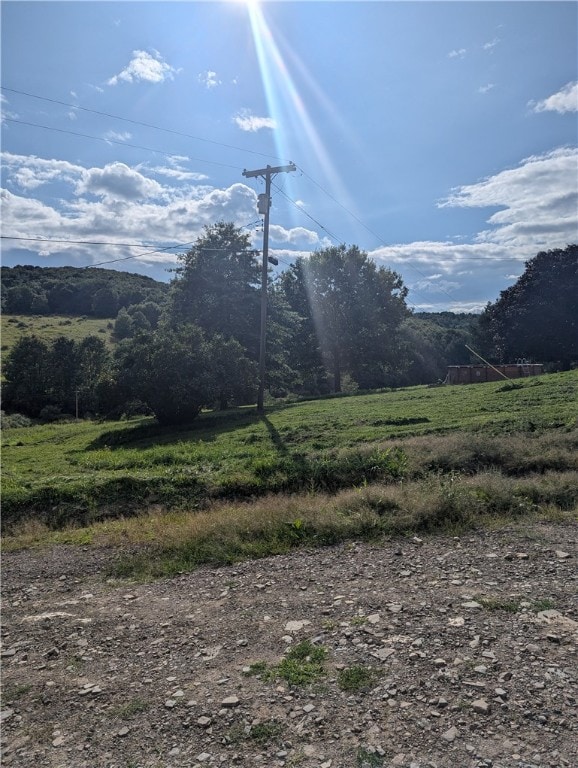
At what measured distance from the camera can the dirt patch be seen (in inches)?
126

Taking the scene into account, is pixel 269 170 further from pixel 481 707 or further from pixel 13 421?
pixel 13 421

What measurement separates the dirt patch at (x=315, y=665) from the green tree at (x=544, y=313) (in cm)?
3539

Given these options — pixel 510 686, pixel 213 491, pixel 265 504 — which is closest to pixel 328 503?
pixel 265 504

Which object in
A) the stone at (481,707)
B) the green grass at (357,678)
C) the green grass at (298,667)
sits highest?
the stone at (481,707)

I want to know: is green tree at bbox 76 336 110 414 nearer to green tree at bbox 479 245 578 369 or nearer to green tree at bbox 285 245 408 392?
green tree at bbox 285 245 408 392

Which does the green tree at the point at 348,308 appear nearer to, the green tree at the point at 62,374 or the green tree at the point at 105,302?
the green tree at the point at 62,374

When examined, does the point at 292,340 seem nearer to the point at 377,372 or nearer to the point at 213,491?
the point at 377,372

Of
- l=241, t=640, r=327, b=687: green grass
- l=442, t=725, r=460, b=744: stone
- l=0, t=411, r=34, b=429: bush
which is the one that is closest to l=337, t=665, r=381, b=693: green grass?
l=241, t=640, r=327, b=687: green grass

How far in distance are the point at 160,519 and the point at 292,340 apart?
29548 mm

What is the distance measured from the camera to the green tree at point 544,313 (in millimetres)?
36875

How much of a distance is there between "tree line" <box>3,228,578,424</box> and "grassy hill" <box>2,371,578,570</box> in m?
6.03

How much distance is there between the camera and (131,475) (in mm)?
11438

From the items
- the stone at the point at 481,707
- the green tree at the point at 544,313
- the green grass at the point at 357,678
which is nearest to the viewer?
the stone at the point at 481,707

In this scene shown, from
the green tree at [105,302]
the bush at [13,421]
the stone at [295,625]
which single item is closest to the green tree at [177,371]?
the stone at [295,625]
